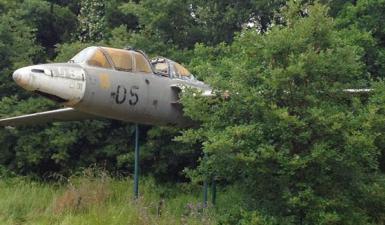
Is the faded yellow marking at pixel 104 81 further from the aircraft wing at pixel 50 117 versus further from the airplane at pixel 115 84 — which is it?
the aircraft wing at pixel 50 117

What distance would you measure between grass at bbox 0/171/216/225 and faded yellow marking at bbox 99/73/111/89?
267 cm

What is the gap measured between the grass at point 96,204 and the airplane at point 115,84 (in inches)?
78.1

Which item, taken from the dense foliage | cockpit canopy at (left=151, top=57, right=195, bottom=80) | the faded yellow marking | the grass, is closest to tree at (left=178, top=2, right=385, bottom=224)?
the dense foliage

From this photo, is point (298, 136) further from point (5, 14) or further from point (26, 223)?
point (5, 14)

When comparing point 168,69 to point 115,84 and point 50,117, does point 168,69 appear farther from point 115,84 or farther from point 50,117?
point 50,117

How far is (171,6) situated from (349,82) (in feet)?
30.1

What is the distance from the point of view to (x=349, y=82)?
1012cm

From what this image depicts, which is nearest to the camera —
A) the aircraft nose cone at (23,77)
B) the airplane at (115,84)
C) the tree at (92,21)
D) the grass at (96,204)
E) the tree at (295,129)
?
the tree at (295,129)

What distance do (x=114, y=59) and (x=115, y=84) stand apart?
0.51 meters

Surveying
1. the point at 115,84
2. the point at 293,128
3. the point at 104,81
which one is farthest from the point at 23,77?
the point at 293,128

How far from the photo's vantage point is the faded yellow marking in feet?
33.8

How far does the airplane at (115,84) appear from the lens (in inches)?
375

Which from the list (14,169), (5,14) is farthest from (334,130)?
(5,14)

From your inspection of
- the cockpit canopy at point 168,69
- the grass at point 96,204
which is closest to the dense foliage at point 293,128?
the cockpit canopy at point 168,69
